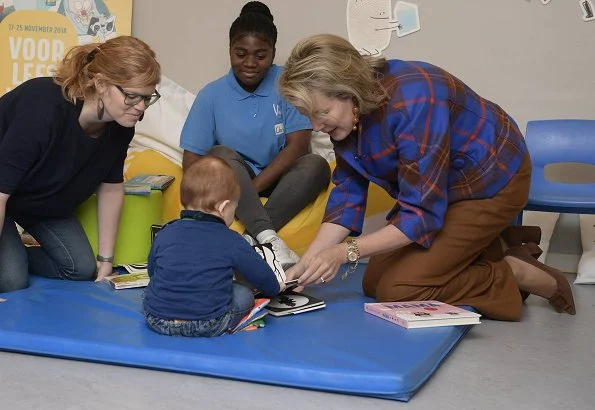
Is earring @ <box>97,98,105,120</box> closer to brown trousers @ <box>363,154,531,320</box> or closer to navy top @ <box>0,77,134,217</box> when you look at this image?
navy top @ <box>0,77,134,217</box>

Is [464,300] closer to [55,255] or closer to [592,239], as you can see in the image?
[592,239]

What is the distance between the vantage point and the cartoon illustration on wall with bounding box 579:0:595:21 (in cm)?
344

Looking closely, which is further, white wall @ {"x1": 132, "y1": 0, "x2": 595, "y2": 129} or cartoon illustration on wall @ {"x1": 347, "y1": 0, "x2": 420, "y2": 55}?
cartoon illustration on wall @ {"x1": 347, "y1": 0, "x2": 420, "y2": 55}

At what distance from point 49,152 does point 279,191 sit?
95 cm

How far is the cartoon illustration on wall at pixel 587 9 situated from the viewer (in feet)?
11.3

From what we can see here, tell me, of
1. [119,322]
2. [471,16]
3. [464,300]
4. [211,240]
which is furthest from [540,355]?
[471,16]

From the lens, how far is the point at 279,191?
321cm

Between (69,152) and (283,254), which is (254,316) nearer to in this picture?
(283,254)

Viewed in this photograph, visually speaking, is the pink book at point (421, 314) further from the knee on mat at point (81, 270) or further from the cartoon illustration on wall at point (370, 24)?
the cartoon illustration on wall at point (370, 24)

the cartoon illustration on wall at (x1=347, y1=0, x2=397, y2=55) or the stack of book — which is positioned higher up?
the cartoon illustration on wall at (x1=347, y1=0, x2=397, y2=55)

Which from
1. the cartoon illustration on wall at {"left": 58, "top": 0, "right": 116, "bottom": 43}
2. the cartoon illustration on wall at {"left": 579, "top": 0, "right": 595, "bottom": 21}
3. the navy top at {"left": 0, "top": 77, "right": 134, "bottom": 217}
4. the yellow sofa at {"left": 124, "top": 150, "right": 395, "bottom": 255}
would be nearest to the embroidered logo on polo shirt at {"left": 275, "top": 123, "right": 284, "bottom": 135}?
the yellow sofa at {"left": 124, "top": 150, "right": 395, "bottom": 255}

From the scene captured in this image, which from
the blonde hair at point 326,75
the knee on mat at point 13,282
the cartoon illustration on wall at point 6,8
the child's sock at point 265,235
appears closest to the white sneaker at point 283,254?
the child's sock at point 265,235

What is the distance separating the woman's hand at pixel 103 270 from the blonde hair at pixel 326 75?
104 cm

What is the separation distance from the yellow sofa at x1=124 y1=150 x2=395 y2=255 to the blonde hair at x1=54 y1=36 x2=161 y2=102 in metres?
0.81
